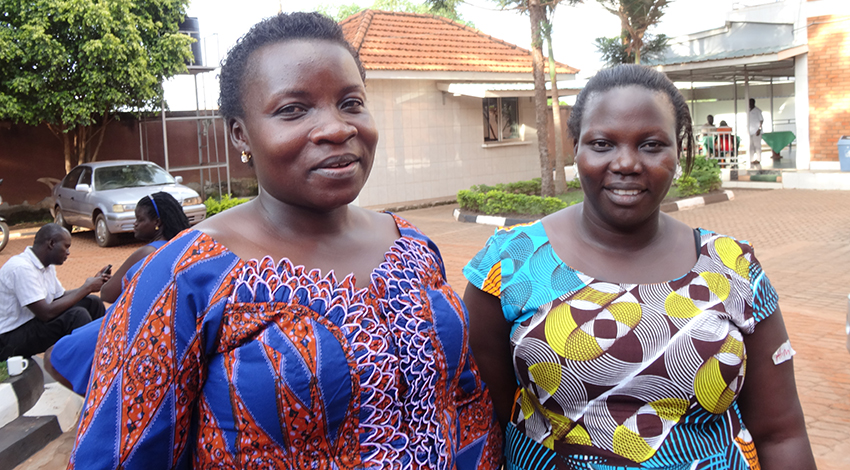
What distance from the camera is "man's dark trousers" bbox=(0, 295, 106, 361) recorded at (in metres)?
5.03

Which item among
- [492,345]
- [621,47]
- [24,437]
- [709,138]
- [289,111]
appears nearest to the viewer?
[289,111]

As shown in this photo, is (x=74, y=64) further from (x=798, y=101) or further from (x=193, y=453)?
(x=798, y=101)

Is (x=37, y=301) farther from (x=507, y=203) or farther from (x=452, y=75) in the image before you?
(x=452, y=75)

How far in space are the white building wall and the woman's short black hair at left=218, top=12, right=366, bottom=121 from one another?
46.1ft

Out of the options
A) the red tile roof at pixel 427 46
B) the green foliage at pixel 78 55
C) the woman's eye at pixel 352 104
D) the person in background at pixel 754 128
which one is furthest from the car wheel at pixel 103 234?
the person in background at pixel 754 128

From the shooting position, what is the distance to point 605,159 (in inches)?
70.7

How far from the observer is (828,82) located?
1591cm

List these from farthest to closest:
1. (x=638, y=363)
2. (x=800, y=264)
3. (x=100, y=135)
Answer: (x=100, y=135)
(x=800, y=264)
(x=638, y=363)

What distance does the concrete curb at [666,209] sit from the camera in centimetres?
1274

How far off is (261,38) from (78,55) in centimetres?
1475

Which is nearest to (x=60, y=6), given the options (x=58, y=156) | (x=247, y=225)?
(x=58, y=156)

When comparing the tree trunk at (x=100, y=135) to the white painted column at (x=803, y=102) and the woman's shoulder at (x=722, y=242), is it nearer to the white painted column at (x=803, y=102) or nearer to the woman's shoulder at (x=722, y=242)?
the white painted column at (x=803, y=102)

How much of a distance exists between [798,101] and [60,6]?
1667 centimetres

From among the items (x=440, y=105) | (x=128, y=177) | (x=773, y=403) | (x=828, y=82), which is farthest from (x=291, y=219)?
(x=828, y=82)
